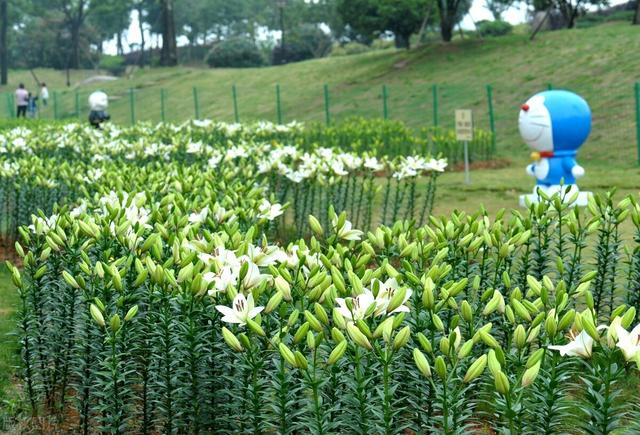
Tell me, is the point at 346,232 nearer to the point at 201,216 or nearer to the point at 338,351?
the point at 201,216

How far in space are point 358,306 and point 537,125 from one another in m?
8.90

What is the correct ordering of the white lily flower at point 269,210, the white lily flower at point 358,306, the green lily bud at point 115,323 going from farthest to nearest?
the white lily flower at point 269,210 → the green lily bud at point 115,323 → the white lily flower at point 358,306

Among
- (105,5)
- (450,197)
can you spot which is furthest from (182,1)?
(450,197)

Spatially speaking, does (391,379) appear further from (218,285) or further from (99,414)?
(99,414)

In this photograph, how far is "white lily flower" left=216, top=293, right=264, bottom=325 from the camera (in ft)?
10.5

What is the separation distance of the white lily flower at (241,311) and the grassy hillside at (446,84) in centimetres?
1675

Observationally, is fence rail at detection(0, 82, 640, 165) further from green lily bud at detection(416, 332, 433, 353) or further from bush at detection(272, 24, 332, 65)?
bush at detection(272, 24, 332, 65)

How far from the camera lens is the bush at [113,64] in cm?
7938

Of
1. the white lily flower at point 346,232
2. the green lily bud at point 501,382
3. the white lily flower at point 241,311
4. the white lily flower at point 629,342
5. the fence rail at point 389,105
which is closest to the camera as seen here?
the green lily bud at point 501,382

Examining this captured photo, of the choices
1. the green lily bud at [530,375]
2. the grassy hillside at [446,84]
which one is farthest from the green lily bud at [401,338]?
the grassy hillside at [446,84]

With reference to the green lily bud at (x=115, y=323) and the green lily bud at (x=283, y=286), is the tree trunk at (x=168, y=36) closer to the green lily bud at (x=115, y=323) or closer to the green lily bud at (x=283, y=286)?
the green lily bud at (x=115, y=323)

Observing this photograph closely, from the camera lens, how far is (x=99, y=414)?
413cm

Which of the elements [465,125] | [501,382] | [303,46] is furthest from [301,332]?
[303,46]

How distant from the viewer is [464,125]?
1368 centimetres
